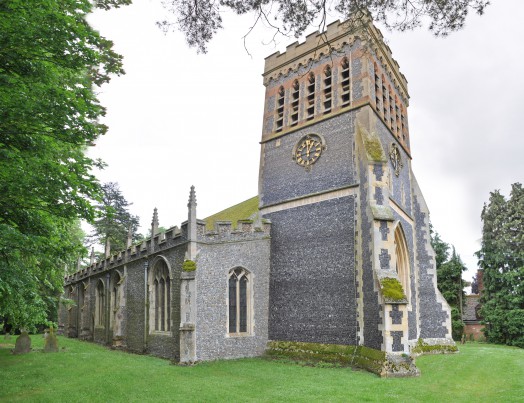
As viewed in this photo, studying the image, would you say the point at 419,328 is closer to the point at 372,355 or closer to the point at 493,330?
the point at 372,355

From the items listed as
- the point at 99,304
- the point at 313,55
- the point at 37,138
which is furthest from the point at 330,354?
the point at 99,304

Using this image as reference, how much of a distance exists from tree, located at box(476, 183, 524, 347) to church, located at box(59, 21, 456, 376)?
1310 cm

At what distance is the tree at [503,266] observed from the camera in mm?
28703

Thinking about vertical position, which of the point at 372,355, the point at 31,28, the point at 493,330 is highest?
the point at 31,28

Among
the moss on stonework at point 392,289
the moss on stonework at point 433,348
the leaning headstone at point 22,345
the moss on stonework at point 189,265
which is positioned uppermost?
the moss on stonework at point 189,265

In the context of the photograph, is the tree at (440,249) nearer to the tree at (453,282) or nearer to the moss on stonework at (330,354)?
the tree at (453,282)

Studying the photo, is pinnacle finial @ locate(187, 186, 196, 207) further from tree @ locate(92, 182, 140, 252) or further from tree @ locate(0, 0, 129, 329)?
tree @ locate(92, 182, 140, 252)

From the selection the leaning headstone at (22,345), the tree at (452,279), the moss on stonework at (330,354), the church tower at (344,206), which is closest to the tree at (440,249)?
the tree at (452,279)

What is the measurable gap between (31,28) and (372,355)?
12687 mm

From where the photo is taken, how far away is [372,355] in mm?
13688

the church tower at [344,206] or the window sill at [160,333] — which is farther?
the window sill at [160,333]

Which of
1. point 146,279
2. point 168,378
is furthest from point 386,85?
point 168,378

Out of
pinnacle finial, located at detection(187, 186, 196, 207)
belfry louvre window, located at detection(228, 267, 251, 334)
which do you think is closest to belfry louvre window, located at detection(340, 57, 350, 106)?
pinnacle finial, located at detection(187, 186, 196, 207)

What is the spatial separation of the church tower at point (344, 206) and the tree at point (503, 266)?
1307 centimetres
